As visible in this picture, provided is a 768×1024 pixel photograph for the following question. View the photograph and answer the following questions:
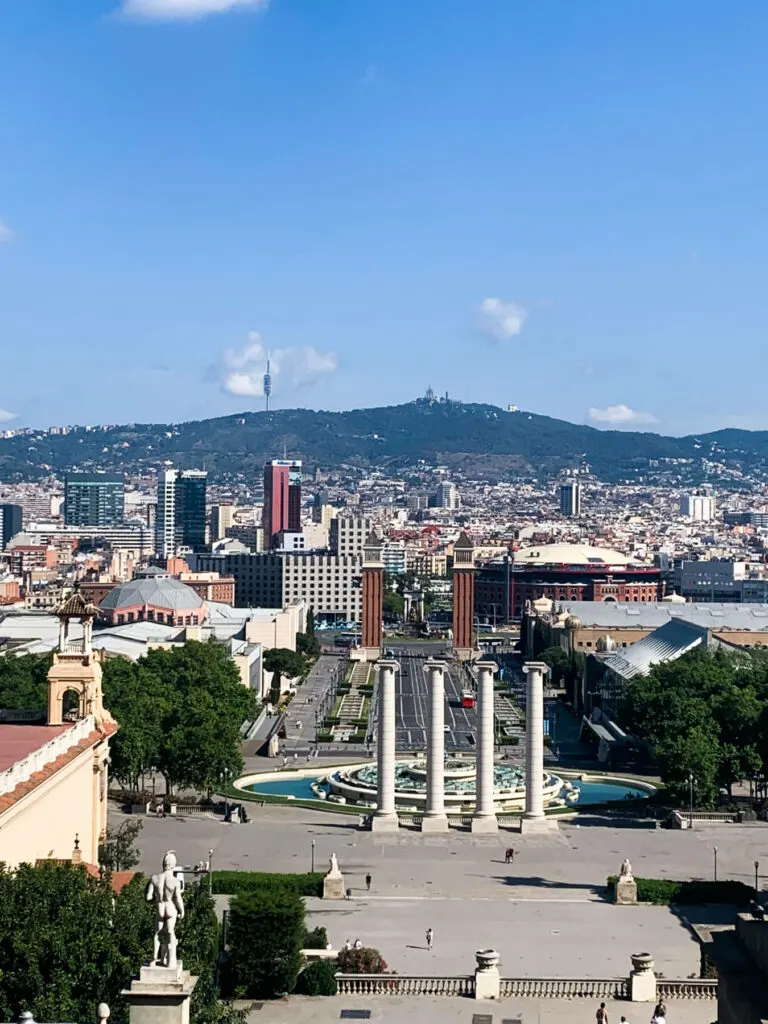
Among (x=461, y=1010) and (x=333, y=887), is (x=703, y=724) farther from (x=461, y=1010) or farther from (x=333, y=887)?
(x=461, y=1010)

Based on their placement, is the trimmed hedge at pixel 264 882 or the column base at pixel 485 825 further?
the column base at pixel 485 825

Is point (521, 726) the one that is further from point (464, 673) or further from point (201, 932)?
point (201, 932)

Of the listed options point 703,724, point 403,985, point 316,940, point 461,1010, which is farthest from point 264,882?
point 703,724

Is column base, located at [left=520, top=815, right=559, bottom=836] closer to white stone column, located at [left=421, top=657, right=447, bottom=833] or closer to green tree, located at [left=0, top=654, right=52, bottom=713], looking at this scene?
white stone column, located at [left=421, top=657, right=447, bottom=833]

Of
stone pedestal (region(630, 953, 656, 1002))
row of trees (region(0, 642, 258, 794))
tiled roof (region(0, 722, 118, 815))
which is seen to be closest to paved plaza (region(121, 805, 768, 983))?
stone pedestal (region(630, 953, 656, 1002))

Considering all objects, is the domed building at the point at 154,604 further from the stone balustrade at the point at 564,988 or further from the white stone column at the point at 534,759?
the stone balustrade at the point at 564,988

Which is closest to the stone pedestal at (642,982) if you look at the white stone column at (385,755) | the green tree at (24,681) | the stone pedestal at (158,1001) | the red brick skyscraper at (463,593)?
the stone pedestal at (158,1001)
